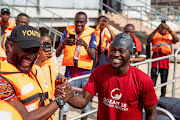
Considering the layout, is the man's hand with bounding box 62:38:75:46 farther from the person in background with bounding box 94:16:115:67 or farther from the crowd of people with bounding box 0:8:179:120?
the person in background with bounding box 94:16:115:67

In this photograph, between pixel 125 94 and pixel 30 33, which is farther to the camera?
pixel 125 94

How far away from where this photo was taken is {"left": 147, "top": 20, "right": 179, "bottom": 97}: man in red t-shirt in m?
6.47

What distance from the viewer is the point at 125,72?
2570 millimetres

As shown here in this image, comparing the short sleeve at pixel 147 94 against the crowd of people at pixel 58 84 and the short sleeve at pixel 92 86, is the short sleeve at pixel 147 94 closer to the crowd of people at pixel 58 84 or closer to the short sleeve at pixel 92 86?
the crowd of people at pixel 58 84

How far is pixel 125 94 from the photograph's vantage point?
251cm

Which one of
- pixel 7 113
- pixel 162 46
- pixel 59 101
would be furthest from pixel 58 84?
pixel 162 46

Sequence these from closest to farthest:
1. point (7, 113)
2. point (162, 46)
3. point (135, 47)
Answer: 1. point (7, 113)
2. point (135, 47)
3. point (162, 46)

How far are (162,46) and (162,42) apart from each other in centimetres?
10

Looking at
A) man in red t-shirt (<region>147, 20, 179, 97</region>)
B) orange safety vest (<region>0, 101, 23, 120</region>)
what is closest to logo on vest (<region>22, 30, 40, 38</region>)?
orange safety vest (<region>0, 101, 23, 120</region>)

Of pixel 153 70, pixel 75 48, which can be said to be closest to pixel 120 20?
pixel 153 70

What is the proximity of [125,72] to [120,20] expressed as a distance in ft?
42.8

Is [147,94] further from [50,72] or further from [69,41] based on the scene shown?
[69,41]

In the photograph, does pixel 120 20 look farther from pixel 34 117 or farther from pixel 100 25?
pixel 34 117

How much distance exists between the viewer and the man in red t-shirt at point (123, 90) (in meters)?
2.48
